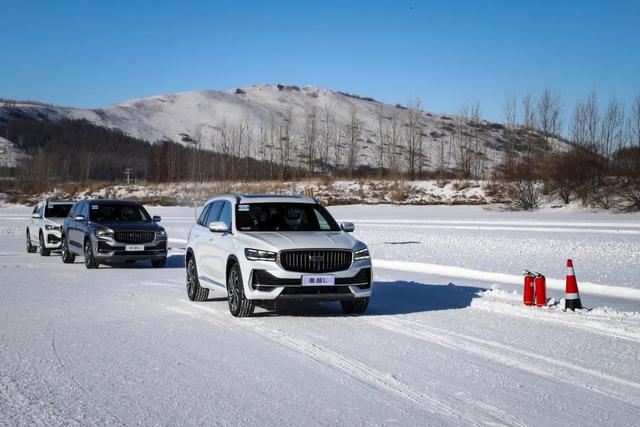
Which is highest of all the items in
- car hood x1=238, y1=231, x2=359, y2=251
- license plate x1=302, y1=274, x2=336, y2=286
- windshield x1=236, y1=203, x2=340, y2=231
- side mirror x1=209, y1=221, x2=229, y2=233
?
windshield x1=236, y1=203, x2=340, y2=231

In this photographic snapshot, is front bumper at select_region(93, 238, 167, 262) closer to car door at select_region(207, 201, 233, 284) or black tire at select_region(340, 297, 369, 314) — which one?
car door at select_region(207, 201, 233, 284)

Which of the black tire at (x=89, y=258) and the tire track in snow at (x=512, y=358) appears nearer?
the tire track in snow at (x=512, y=358)

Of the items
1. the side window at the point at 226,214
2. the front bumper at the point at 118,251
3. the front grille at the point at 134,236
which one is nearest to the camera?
the side window at the point at 226,214

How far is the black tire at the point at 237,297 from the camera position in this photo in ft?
37.1

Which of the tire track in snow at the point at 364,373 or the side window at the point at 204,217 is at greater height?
the side window at the point at 204,217

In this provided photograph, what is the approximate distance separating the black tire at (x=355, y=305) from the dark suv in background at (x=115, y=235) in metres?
9.81

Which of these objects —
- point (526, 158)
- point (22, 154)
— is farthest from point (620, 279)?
point (22, 154)

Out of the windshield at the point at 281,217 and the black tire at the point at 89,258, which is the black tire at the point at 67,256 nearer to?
the black tire at the point at 89,258

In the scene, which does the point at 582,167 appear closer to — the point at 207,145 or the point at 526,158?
the point at 526,158

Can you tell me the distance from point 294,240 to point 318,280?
2.39 ft

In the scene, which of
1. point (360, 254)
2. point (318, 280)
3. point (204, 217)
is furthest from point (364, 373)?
point (204, 217)

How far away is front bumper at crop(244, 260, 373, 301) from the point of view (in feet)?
36.0

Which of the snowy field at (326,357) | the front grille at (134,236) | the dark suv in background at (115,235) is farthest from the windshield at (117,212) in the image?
the snowy field at (326,357)

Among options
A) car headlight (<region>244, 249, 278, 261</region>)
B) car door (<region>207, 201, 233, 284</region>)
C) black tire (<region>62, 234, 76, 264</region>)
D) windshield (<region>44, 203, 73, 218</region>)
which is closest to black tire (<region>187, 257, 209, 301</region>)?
car door (<region>207, 201, 233, 284</region>)
